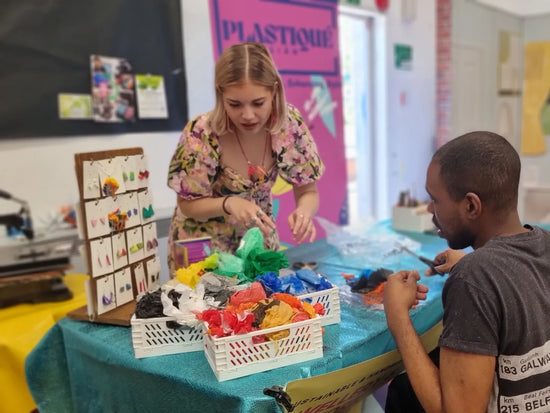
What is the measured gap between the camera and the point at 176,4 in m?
2.70

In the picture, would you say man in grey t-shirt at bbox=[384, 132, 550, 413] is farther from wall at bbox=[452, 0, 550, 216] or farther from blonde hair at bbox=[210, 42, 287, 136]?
wall at bbox=[452, 0, 550, 216]

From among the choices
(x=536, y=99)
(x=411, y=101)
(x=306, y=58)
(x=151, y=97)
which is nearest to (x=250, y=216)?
(x=151, y=97)

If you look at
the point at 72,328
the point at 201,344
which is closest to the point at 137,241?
the point at 72,328

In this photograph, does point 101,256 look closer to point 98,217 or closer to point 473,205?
point 98,217

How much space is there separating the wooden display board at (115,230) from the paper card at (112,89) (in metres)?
1.21

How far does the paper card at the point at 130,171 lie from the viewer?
131 centimetres

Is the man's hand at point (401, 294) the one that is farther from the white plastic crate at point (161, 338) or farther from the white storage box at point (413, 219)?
the white storage box at point (413, 219)

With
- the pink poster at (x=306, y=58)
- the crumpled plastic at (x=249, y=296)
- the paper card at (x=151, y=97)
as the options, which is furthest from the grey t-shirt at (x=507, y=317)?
the paper card at (x=151, y=97)

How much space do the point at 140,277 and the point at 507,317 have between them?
3.13 feet

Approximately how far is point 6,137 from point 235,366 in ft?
5.80

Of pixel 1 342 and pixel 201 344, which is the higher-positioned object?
pixel 201 344

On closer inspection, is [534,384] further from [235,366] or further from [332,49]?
[332,49]

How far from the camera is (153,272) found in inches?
56.7

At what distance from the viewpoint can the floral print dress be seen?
4.87 ft
